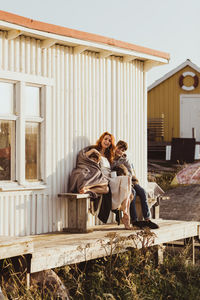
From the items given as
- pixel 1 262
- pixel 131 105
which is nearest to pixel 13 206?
pixel 1 262

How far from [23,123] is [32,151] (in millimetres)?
481

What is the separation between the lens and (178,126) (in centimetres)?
2623

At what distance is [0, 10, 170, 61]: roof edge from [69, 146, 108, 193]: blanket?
5.80 feet

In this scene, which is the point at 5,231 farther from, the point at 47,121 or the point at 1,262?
the point at 47,121

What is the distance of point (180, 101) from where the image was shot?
26.2 meters

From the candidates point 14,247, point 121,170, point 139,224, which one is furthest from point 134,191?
point 14,247

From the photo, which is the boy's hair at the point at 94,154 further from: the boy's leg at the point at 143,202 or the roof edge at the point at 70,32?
the roof edge at the point at 70,32

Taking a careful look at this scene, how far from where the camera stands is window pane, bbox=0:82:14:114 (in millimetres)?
8109

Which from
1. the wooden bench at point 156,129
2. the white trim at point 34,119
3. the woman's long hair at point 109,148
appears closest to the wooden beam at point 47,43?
the white trim at point 34,119

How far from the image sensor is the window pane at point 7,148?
815 centimetres

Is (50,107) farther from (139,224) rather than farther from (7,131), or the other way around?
(139,224)

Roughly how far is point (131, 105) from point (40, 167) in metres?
2.54

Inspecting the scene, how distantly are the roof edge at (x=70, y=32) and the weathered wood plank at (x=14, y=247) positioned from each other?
3043 millimetres

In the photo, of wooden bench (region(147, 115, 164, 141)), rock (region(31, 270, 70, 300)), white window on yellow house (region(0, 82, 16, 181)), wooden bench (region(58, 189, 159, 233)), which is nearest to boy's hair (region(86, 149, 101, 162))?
wooden bench (region(58, 189, 159, 233))
